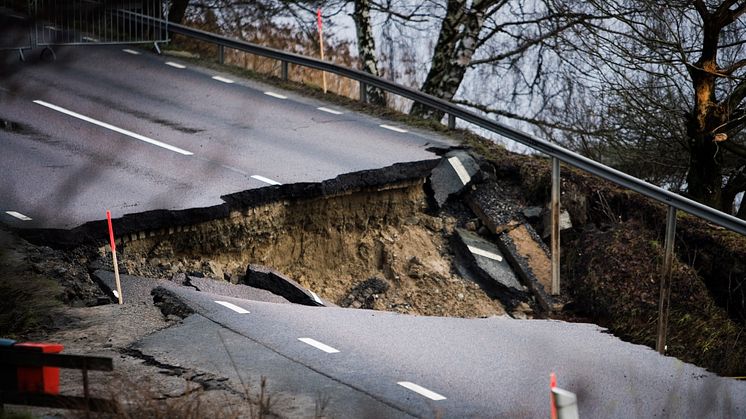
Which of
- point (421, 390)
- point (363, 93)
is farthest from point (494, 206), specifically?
point (421, 390)

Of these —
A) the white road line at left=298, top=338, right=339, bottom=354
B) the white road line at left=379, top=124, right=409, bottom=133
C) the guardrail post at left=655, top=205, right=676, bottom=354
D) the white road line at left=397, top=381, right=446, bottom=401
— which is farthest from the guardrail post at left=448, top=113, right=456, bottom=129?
the white road line at left=397, top=381, right=446, bottom=401

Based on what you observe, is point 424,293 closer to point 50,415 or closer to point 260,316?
point 260,316

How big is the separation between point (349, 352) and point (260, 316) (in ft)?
3.80

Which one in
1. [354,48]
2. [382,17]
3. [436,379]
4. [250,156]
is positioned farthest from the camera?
[354,48]

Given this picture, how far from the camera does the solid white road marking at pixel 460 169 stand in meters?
12.3

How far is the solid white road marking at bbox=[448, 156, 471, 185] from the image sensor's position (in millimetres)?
12344

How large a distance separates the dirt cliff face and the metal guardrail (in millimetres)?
1400

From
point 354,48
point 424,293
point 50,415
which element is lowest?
point 424,293

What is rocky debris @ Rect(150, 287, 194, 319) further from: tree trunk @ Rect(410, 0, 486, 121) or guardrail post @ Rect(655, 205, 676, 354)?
tree trunk @ Rect(410, 0, 486, 121)

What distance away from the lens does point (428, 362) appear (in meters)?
7.95

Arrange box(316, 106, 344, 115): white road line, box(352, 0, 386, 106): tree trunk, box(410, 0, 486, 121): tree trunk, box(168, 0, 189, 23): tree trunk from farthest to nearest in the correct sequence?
box(168, 0, 189, 23): tree trunk, box(352, 0, 386, 106): tree trunk, box(410, 0, 486, 121): tree trunk, box(316, 106, 344, 115): white road line

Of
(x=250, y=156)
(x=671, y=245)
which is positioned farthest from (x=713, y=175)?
(x=250, y=156)

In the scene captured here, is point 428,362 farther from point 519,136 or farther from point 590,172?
point 519,136

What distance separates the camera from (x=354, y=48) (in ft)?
72.7
